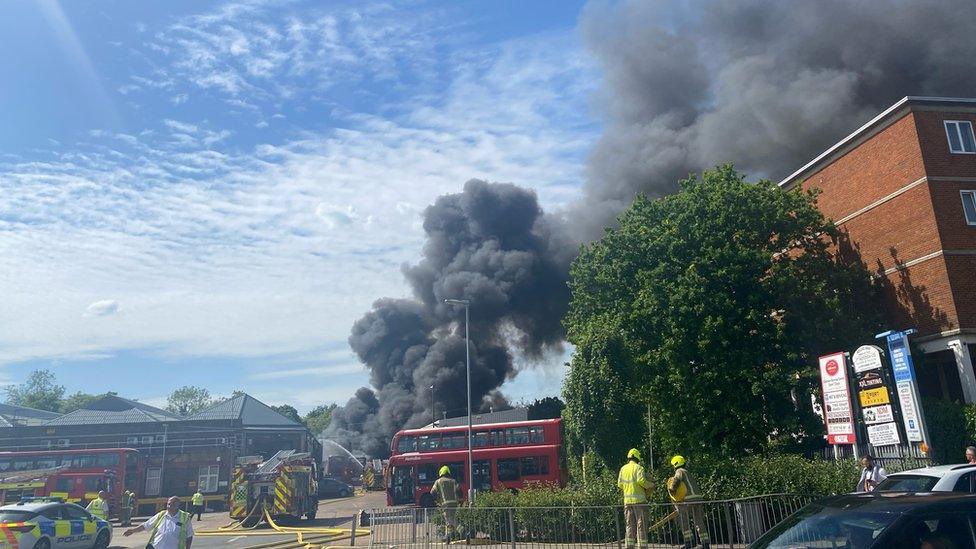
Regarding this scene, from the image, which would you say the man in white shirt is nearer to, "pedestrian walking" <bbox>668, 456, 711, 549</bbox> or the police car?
"pedestrian walking" <bbox>668, 456, 711, 549</bbox>

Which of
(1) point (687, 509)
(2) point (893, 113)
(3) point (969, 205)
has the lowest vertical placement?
(1) point (687, 509)

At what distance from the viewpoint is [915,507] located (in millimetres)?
4555

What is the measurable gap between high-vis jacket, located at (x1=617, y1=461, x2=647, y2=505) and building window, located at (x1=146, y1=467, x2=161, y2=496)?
29382 mm

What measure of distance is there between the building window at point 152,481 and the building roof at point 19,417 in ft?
49.2

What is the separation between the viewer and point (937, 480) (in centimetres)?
760

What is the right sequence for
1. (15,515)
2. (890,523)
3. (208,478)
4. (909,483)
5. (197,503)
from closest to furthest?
(890,523) < (909,483) < (15,515) < (197,503) < (208,478)

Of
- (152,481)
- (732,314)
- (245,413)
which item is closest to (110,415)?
(245,413)

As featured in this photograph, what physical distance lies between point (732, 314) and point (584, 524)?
383 inches

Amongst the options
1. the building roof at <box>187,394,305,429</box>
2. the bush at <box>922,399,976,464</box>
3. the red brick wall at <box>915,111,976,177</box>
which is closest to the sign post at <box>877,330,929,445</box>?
the bush at <box>922,399,976,464</box>

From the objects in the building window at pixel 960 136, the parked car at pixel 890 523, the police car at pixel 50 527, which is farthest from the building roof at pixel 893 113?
the police car at pixel 50 527

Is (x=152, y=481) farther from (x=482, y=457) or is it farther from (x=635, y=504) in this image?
(x=635, y=504)

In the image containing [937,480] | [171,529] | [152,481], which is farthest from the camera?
[152,481]

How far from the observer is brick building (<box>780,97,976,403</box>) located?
59.4 feet

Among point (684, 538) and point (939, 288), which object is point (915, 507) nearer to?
point (684, 538)
